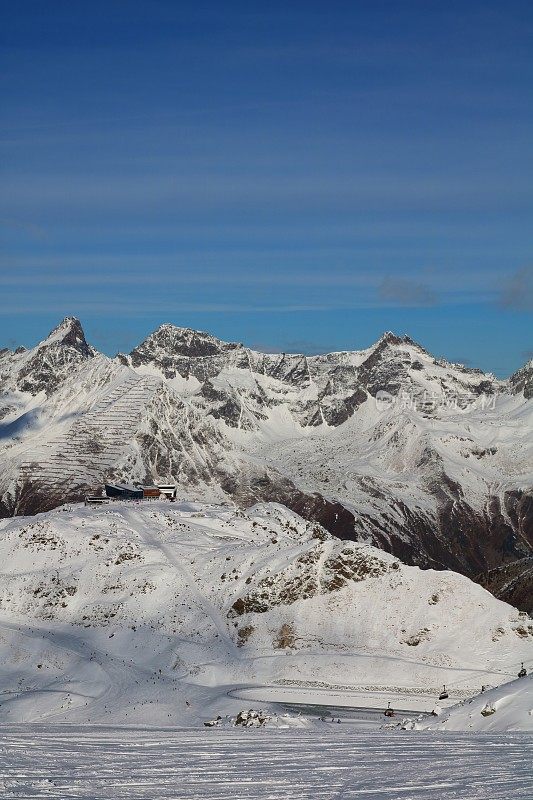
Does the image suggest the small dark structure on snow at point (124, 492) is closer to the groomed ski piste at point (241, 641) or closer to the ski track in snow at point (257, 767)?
the groomed ski piste at point (241, 641)

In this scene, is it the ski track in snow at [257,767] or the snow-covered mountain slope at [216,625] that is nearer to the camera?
the ski track in snow at [257,767]

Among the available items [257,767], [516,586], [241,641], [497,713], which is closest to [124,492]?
[516,586]

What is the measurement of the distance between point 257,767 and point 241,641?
67298mm

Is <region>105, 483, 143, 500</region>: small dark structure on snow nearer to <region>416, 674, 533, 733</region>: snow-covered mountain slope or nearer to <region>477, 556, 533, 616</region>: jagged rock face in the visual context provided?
<region>477, 556, 533, 616</region>: jagged rock face

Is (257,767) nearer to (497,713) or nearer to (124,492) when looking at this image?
(497,713)

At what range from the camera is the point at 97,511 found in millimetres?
130500

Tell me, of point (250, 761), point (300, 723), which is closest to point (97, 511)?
point (300, 723)

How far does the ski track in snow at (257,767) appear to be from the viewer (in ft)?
71.5

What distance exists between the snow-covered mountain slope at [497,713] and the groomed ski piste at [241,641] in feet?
0.48

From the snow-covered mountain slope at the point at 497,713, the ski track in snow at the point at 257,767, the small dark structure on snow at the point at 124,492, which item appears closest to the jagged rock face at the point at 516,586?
the small dark structure on snow at the point at 124,492

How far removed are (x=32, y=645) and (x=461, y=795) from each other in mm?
76297

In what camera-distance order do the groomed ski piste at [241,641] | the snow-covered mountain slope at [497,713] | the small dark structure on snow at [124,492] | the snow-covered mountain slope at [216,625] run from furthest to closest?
the small dark structure on snow at [124,492]
the snow-covered mountain slope at [216,625]
the groomed ski piste at [241,641]
the snow-covered mountain slope at [497,713]

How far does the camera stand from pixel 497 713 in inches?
1656

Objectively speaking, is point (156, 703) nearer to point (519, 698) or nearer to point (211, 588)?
point (211, 588)
